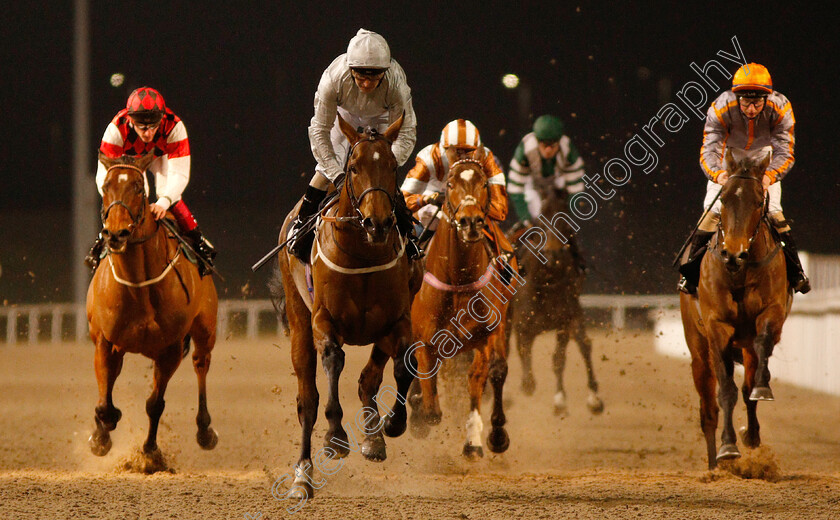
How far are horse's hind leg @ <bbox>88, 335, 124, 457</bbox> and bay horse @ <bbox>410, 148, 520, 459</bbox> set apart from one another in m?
1.80

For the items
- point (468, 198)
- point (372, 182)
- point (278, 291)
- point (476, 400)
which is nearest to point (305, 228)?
point (372, 182)

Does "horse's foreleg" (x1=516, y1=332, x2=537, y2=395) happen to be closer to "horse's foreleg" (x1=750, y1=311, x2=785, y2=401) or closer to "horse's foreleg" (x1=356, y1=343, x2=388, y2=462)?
"horse's foreleg" (x1=750, y1=311, x2=785, y2=401)

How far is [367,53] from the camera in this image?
468 centimetres

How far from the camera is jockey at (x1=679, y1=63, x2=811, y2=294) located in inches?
228

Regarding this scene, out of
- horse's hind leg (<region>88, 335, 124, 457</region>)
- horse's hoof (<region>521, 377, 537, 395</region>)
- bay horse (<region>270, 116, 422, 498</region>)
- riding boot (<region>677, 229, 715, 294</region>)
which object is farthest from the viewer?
horse's hoof (<region>521, 377, 537, 395</region>)

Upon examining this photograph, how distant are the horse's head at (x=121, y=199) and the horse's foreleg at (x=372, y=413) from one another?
1444mm

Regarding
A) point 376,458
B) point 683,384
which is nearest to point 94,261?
point 376,458

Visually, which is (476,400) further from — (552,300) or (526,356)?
(552,300)

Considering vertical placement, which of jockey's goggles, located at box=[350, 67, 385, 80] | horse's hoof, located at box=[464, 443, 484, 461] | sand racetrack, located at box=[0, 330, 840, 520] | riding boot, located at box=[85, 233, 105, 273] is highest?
jockey's goggles, located at box=[350, 67, 385, 80]

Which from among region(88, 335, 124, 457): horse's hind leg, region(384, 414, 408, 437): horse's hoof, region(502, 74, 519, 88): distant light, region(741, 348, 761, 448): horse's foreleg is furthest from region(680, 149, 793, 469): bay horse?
region(502, 74, 519, 88): distant light

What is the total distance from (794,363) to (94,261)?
7.53 metres

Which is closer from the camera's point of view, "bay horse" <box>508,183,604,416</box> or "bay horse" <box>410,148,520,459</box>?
"bay horse" <box>410,148,520,459</box>

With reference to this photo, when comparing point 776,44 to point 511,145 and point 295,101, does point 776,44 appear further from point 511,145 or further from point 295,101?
point 295,101

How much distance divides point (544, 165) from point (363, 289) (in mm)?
4490
